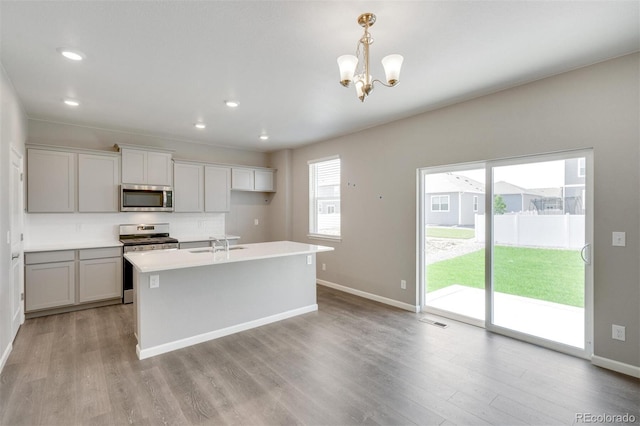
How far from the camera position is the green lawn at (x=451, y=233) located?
12.4 ft

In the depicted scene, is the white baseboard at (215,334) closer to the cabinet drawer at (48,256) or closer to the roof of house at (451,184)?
the cabinet drawer at (48,256)

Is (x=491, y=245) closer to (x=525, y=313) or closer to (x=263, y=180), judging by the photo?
(x=525, y=313)

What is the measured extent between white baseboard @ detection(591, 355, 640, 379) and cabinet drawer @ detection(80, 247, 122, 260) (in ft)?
18.7

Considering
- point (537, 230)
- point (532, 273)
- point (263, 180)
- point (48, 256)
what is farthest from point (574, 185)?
point (48, 256)

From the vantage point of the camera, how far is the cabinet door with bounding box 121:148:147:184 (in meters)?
4.75

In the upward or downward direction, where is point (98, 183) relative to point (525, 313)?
upward

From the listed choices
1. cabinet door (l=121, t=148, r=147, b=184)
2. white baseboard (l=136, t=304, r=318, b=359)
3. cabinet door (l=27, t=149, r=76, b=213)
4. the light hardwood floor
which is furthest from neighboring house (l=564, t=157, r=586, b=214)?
cabinet door (l=27, t=149, r=76, b=213)

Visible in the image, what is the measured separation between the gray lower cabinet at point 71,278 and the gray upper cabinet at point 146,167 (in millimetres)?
1129

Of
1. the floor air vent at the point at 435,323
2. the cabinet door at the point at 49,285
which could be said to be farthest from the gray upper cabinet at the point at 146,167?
the floor air vent at the point at 435,323

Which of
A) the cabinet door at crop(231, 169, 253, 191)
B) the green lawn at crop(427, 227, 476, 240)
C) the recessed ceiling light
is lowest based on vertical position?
the green lawn at crop(427, 227, 476, 240)

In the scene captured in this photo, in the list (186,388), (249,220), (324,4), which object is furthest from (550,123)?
(249,220)

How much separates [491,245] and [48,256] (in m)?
5.49

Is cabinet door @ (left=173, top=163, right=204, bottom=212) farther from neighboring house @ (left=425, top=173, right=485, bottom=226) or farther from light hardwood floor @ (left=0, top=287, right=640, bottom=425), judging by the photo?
neighboring house @ (left=425, top=173, right=485, bottom=226)

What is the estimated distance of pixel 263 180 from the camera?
6.46 metres
